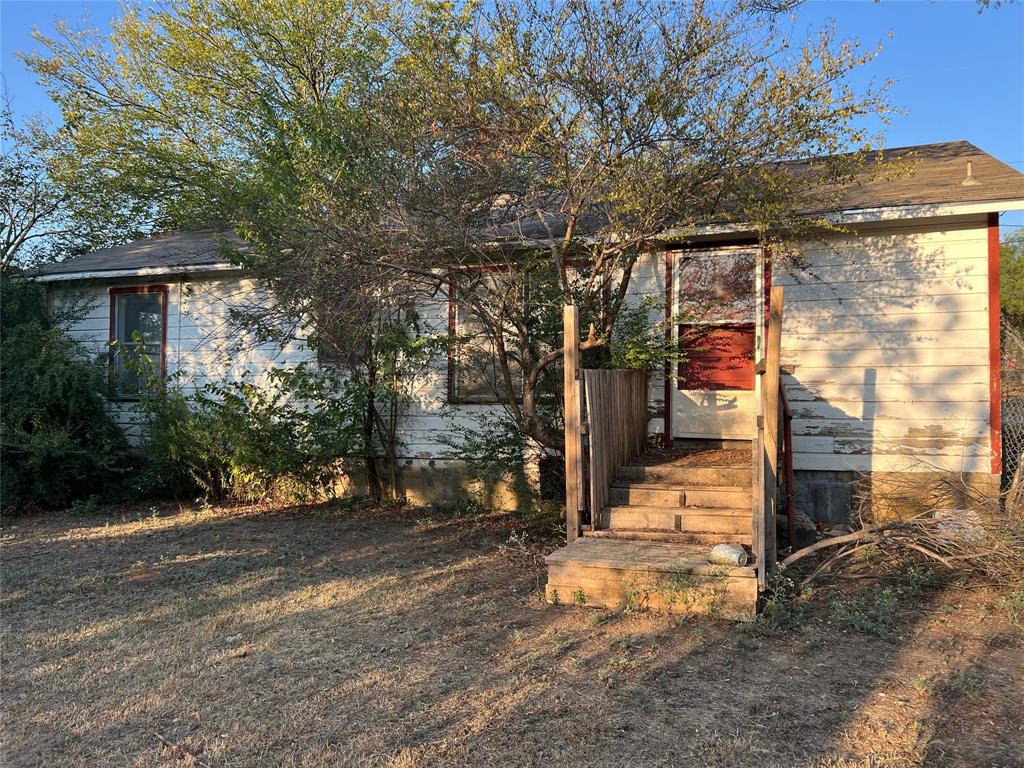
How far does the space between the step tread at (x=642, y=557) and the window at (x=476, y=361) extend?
2184 millimetres

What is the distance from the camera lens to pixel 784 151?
Result: 18.2 ft

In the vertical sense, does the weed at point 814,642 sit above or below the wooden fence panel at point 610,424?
below

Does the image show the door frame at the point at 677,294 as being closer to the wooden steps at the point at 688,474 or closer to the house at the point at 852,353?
the house at the point at 852,353

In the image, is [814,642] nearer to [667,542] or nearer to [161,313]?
[667,542]

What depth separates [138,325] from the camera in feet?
35.7

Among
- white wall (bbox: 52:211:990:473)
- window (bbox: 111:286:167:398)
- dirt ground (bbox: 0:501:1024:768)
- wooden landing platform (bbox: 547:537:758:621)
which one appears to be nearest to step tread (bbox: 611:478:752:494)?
wooden landing platform (bbox: 547:537:758:621)

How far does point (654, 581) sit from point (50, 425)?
7945mm

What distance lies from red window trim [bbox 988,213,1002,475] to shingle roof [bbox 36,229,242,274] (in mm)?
8455

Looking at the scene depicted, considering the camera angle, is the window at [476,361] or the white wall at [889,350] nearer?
the white wall at [889,350]

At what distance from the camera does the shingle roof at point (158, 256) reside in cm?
1002

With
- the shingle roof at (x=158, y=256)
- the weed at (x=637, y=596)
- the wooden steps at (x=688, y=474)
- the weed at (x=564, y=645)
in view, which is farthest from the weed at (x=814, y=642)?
the shingle roof at (x=158, y=256)

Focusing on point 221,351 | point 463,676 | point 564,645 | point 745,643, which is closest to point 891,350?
point 745,643

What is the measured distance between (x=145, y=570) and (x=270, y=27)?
11.3 metres

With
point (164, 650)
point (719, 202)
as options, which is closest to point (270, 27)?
point (719, 202)
